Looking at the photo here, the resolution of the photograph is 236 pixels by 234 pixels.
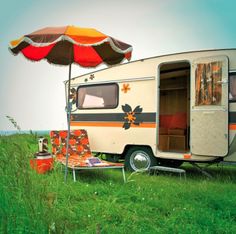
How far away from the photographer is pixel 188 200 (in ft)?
13.7

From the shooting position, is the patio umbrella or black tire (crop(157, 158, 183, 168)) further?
black tire (crop(157, 158, 183, 168))

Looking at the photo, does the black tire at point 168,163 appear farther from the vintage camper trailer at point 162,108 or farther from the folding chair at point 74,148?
the folding chair at point 74,148

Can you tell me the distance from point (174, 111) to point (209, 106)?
2538mm

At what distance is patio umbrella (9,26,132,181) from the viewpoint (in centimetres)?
435

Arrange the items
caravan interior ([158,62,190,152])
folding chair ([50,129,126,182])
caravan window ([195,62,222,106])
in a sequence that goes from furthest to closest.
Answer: caravan interior ([158,62,190,152]) → folding chair ([50,129,126,182]) → caravan window ([195,62,222,106])

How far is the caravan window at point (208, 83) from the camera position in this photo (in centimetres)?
571

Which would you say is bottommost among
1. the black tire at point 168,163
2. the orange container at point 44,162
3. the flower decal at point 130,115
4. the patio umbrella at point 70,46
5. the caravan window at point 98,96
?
the black tire at point 168,163

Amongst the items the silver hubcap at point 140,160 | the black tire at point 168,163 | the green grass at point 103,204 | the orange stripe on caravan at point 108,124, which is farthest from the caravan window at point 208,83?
the black tire at point 168,163

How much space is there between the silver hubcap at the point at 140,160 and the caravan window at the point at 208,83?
1615 millimetres

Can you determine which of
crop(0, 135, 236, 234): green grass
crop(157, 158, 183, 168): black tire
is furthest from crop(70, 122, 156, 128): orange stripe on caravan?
crop(0, 135, 236, 234): green grass

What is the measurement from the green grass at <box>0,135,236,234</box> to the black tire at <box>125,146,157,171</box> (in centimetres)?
103

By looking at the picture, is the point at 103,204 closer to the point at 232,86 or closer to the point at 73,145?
the point at 73,145

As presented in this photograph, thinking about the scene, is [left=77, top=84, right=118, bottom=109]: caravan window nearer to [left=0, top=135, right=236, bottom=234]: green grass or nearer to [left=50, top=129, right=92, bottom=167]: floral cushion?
[left=50, top=129, right=92, bottom=167]: floral cushion

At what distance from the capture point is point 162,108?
8.48 metres
